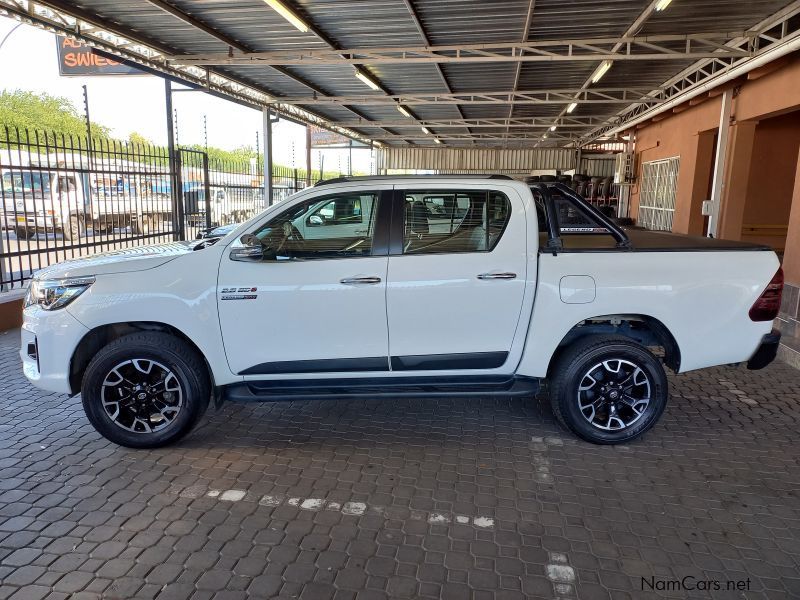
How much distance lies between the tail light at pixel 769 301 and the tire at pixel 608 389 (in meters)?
0.78

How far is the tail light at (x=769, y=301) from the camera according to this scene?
4098 millimetres

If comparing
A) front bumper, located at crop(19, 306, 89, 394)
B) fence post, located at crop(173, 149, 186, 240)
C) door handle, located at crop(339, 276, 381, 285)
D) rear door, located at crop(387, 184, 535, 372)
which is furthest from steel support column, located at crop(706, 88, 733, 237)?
front bumper, located at crop(19, 306, 89, 394)

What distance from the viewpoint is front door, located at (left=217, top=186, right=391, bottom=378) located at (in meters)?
3.99

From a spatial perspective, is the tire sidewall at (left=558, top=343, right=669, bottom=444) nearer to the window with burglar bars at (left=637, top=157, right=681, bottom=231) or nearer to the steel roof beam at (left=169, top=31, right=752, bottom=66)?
the steel roof beam at (left=169, top=31, right=752, bottom=66)

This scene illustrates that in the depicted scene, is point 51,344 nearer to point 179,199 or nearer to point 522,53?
point 179,199

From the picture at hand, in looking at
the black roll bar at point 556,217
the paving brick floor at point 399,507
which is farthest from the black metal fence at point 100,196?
the black roll bar at point 556,217

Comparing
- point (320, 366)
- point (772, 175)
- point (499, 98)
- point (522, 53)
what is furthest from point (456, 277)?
point (499, 98)

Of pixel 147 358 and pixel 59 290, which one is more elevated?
pixel 59 290

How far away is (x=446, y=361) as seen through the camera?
415 centimetres

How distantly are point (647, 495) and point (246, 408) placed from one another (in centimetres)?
330

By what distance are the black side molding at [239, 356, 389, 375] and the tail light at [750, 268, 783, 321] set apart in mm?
2740

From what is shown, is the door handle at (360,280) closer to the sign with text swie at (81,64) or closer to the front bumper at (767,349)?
the front bumper at (767,349)

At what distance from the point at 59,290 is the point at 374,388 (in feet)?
7.73

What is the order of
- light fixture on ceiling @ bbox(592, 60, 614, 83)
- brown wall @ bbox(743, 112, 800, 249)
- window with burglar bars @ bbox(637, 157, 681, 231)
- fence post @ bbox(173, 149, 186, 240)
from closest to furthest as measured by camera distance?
light fixture on ceiling @ bbox(592, 60, 614, 83), fence post @ bbox(173, 149, 186, 240), brown wall @ bbox(743, 112, 800, 249), window with burglar bars @ bbox(637, 157, 681, 231)
